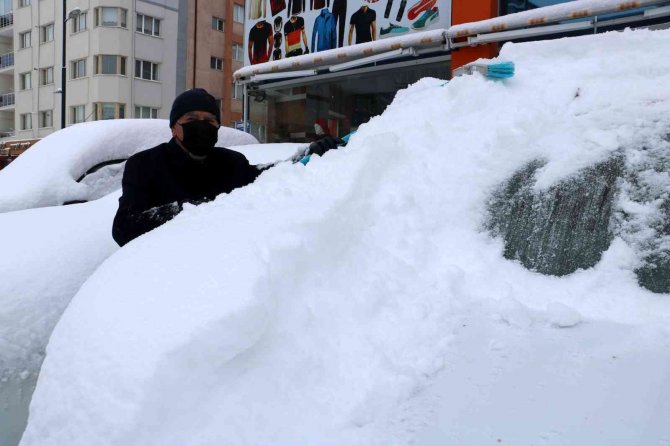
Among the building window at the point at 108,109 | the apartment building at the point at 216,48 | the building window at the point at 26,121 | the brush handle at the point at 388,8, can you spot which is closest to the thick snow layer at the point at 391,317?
the brush handle at the point at 388,8

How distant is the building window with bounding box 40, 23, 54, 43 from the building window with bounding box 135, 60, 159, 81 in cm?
572

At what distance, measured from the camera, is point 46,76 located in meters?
27.4

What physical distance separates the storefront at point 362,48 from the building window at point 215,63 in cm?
2019

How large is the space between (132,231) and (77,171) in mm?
1952

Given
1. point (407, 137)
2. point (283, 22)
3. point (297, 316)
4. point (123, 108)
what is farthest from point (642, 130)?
point (123, 108)

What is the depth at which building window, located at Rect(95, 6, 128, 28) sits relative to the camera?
24297mm

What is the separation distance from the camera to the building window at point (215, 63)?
27125 millimetres

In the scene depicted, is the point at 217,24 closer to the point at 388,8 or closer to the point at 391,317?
the point at 388,8

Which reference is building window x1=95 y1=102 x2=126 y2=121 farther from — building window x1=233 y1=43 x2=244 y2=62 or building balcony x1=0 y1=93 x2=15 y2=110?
building balcony x1=0 y1=93 x2=15 y2=110

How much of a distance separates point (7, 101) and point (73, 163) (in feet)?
104

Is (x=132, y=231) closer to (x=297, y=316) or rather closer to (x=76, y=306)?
(x=76, y=306)

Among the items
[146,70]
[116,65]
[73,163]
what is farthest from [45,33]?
[73,163]

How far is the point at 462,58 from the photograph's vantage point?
5.00 m

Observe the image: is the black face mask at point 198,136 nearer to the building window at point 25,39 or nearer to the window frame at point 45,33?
the window frame at point 45,33
